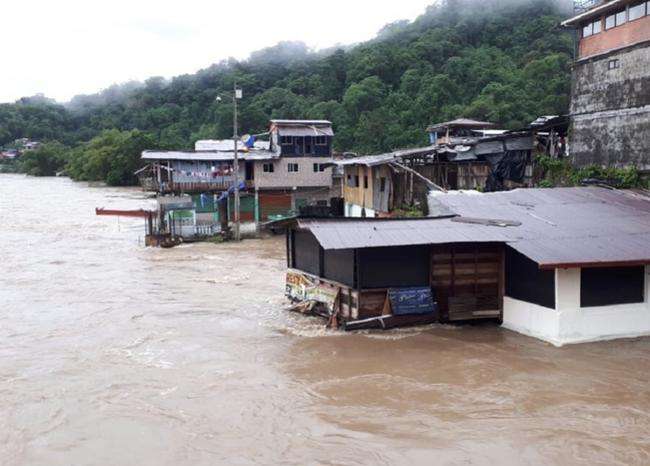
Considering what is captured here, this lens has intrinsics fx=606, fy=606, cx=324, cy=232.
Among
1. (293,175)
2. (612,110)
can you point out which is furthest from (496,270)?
(293,175)

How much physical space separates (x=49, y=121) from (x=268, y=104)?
7132 centimetres

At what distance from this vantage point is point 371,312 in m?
14.3

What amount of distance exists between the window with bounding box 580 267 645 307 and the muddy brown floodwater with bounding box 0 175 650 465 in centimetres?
98

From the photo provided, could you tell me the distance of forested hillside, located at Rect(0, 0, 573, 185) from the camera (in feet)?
180

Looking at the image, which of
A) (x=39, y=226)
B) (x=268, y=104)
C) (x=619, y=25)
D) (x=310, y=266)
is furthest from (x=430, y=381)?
(x=268, y=104)

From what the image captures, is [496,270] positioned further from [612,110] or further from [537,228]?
[612,110]

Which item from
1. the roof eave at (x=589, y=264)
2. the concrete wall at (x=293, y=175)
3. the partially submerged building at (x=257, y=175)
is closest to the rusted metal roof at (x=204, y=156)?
the partially submerged building at (x=257, y=175)

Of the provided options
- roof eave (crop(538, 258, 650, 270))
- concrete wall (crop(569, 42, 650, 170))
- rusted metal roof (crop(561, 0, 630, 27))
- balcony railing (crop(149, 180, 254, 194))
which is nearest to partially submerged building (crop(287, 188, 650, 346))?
roof eave (crop(538, 258, 650, 270))

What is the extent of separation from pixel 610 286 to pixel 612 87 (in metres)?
12.0

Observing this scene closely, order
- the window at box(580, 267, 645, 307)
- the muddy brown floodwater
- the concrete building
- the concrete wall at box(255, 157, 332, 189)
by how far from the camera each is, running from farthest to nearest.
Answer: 1. the concrete wall at box(255, 157, 332, 189)
2. the concrete building
3. the window at box(580, 267, 645, 307)
4. the muddy brown floodwater

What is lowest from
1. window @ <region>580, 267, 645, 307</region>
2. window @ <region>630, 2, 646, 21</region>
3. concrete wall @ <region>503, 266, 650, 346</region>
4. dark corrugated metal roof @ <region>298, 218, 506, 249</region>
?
concrete wall @ <region>503, 266, 650, 346</region>

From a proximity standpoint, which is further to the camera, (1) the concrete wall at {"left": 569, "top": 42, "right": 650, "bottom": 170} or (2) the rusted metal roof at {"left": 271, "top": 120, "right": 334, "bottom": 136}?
(2) the rusted metal roof at {"left": 271, "top": 120, "right": 334, "bottom": 136}

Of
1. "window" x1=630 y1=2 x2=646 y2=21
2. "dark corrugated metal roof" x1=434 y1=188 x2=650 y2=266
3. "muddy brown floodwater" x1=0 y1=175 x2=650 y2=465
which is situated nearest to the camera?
"muddy brown floodwater" x1=0 y1=175 x2=650 y2=465

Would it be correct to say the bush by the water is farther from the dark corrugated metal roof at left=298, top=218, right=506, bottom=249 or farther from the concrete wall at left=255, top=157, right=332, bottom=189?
the concrete wall at left=255, top=157, right=332, bottom=189
